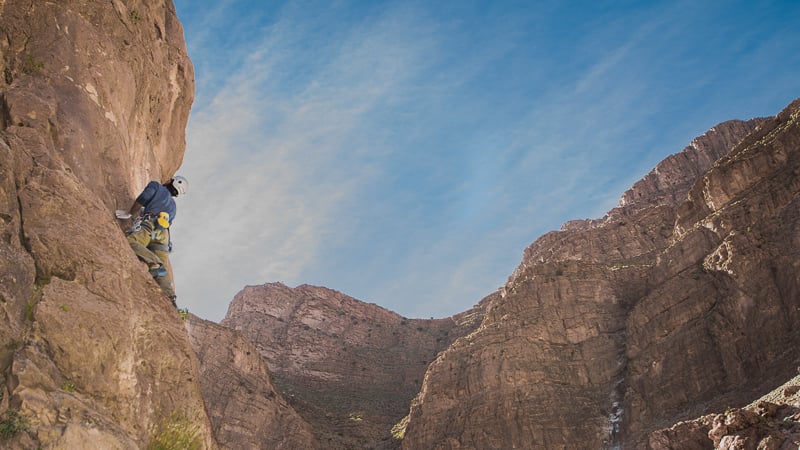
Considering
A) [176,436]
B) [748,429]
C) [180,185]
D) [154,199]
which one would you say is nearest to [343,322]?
[748,429]

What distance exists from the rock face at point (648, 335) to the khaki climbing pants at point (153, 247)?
3334 centimetres

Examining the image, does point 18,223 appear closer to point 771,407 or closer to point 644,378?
point 771,407

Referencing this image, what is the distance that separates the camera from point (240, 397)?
52469 millimetres

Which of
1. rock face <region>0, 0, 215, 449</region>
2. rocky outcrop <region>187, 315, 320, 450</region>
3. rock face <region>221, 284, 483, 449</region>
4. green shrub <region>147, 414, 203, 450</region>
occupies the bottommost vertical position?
green shrub <region>147, 414, 203, 450</region>

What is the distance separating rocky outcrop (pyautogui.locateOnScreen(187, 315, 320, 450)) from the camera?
50156 millimetres

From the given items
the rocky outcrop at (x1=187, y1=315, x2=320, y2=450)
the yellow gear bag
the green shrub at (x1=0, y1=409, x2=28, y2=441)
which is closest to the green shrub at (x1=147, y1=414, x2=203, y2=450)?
the green shrub at (x1=0, y1=409, x2=28, y2=441)

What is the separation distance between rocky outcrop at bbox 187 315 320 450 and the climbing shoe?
40.5 meters

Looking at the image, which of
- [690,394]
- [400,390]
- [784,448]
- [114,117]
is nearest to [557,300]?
[690,394]

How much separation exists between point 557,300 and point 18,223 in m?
52.1

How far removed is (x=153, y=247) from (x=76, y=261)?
2.82 meters

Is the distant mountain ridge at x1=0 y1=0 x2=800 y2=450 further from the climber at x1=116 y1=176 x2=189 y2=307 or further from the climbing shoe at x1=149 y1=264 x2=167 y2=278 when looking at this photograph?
the climbing shoe at x1=149 y1=264 x2=167 y2=278

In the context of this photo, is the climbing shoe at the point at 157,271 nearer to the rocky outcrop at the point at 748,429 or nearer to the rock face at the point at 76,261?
the rock face at the point at 76,261

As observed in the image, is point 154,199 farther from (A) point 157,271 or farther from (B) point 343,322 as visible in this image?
(B) point 343,322

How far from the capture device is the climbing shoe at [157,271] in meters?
10.6
